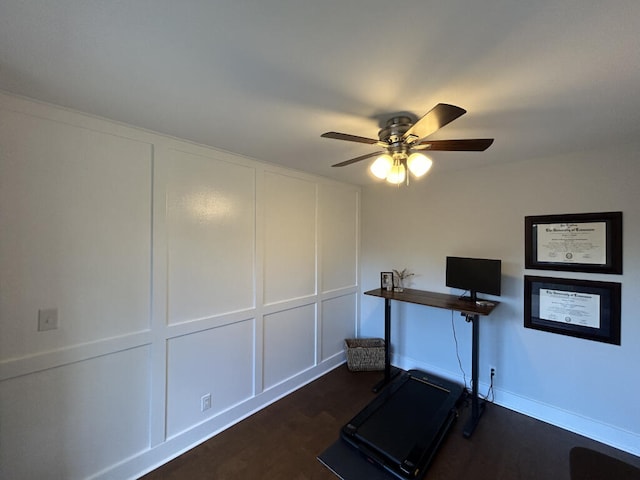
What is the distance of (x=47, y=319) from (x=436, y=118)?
232 cm

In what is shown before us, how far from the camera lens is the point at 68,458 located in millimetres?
1547

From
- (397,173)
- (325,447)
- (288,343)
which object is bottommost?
(325,447)

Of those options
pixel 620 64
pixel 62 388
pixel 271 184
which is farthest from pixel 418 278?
pixel 62 388

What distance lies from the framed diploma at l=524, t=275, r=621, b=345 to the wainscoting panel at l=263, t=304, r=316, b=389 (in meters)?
2.16

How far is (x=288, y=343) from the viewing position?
2777 millimetres

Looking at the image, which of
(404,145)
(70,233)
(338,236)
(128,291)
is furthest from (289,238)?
(70,233)

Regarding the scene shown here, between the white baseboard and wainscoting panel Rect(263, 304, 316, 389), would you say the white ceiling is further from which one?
the white baseboard

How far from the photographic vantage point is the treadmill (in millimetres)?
1812

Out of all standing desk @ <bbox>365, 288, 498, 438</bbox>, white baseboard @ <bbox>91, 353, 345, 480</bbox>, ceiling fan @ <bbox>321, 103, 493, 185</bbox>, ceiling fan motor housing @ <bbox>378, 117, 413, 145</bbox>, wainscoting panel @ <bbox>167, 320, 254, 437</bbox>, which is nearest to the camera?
ceiling fan @ <bbox>321, 103, 493, 185</bbox>

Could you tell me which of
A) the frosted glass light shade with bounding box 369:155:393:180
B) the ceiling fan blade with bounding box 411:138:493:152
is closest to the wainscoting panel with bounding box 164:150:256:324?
the frosted glass light shade with bounding box 369:155:393:180

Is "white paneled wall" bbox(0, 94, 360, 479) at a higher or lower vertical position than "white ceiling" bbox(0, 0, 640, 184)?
lower

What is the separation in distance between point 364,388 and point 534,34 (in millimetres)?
3059

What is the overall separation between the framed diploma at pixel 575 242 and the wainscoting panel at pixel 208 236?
103 inches

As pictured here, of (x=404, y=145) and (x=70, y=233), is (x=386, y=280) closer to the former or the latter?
(x=404, y=145)
